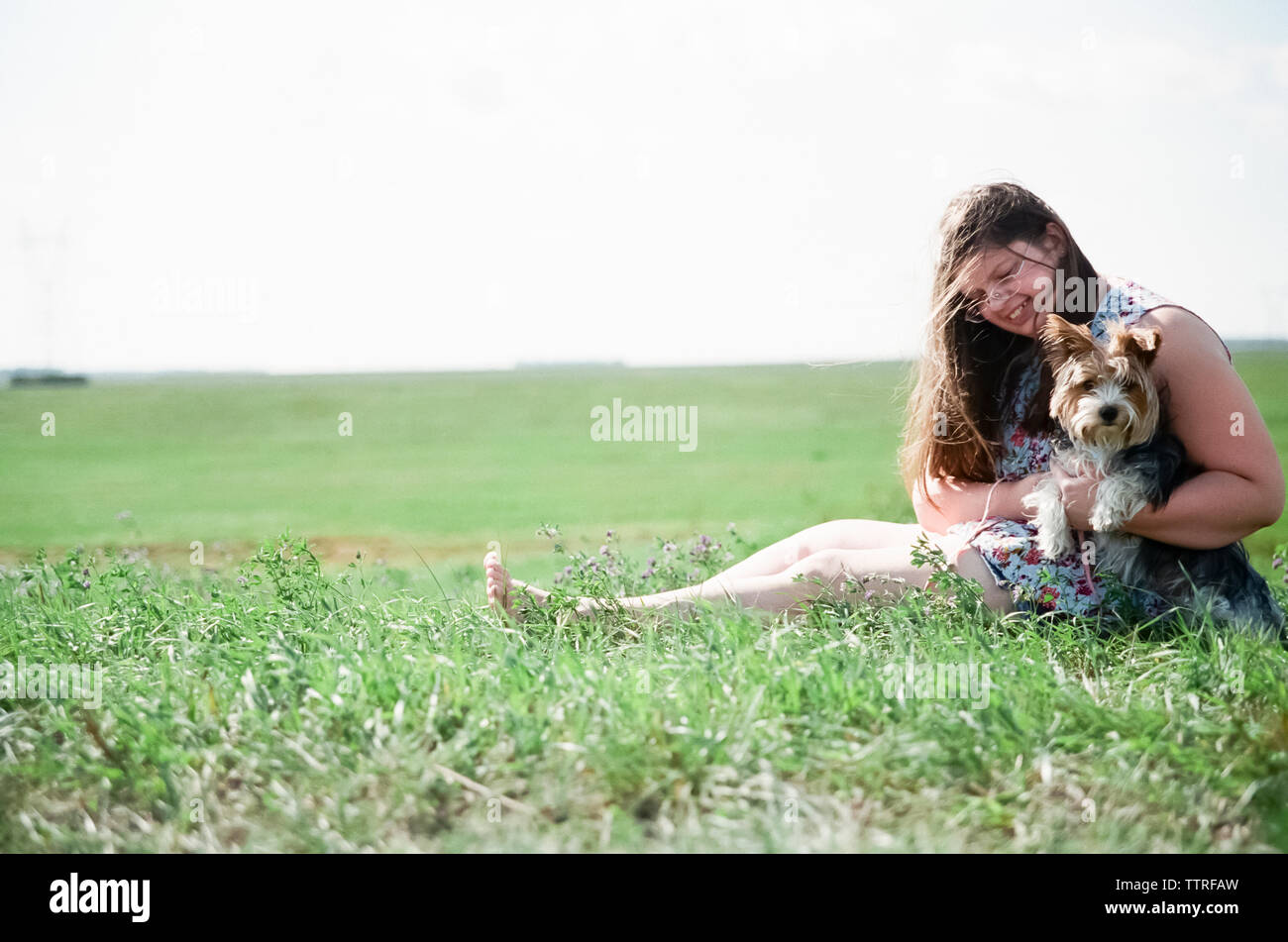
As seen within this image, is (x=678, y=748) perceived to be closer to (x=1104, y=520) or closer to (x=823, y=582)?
(x=823, y=582)

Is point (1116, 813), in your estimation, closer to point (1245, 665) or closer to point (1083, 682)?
point (1083, 682)

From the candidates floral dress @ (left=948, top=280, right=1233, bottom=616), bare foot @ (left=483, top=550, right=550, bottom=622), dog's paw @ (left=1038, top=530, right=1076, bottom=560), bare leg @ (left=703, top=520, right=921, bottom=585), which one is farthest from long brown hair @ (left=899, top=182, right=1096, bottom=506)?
bare foot @ (left=483, top=550, right=550, bottom=622)

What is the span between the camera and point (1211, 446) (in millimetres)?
3691

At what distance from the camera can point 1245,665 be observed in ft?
11.5

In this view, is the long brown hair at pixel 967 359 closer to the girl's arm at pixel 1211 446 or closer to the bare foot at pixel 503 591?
the girl's arm at pixel 1211 446

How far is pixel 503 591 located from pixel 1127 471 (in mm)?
2518

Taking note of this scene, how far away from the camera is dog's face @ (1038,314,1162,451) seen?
3547 millimetres

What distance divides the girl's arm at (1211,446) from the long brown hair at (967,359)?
17.6 inches
